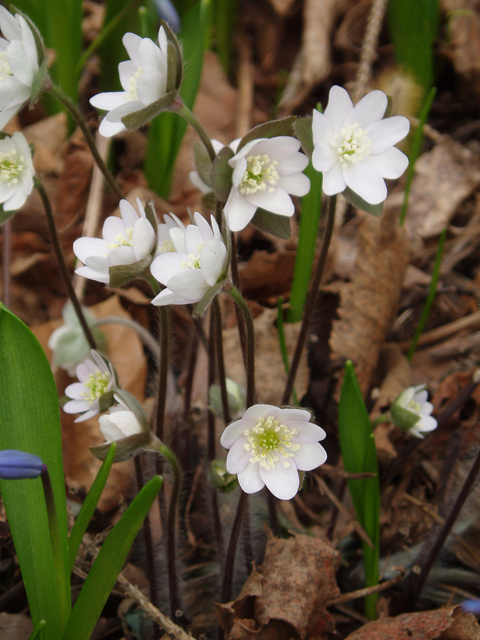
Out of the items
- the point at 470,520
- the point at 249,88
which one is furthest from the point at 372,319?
the point at 249,88

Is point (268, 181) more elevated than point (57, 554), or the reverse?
point (268, 181)

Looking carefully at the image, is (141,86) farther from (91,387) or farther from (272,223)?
(91,387)

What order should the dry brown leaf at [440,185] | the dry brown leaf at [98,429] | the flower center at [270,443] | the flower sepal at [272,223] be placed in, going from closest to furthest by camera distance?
the flower center at [270,443], the flower sepal at [272,223], the dry brown leaf at [98,429], the dry brown leaf at [440,185]

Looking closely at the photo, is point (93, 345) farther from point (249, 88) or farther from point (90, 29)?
point (90, 29)

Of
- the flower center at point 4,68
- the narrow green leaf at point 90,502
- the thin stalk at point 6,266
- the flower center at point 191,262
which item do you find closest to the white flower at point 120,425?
the narrow green leaf at point 90,502

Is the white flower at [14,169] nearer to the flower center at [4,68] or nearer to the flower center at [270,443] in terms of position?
the flower center at [4,68]

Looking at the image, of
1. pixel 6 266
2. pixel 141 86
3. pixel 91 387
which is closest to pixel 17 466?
pixel 91 387
